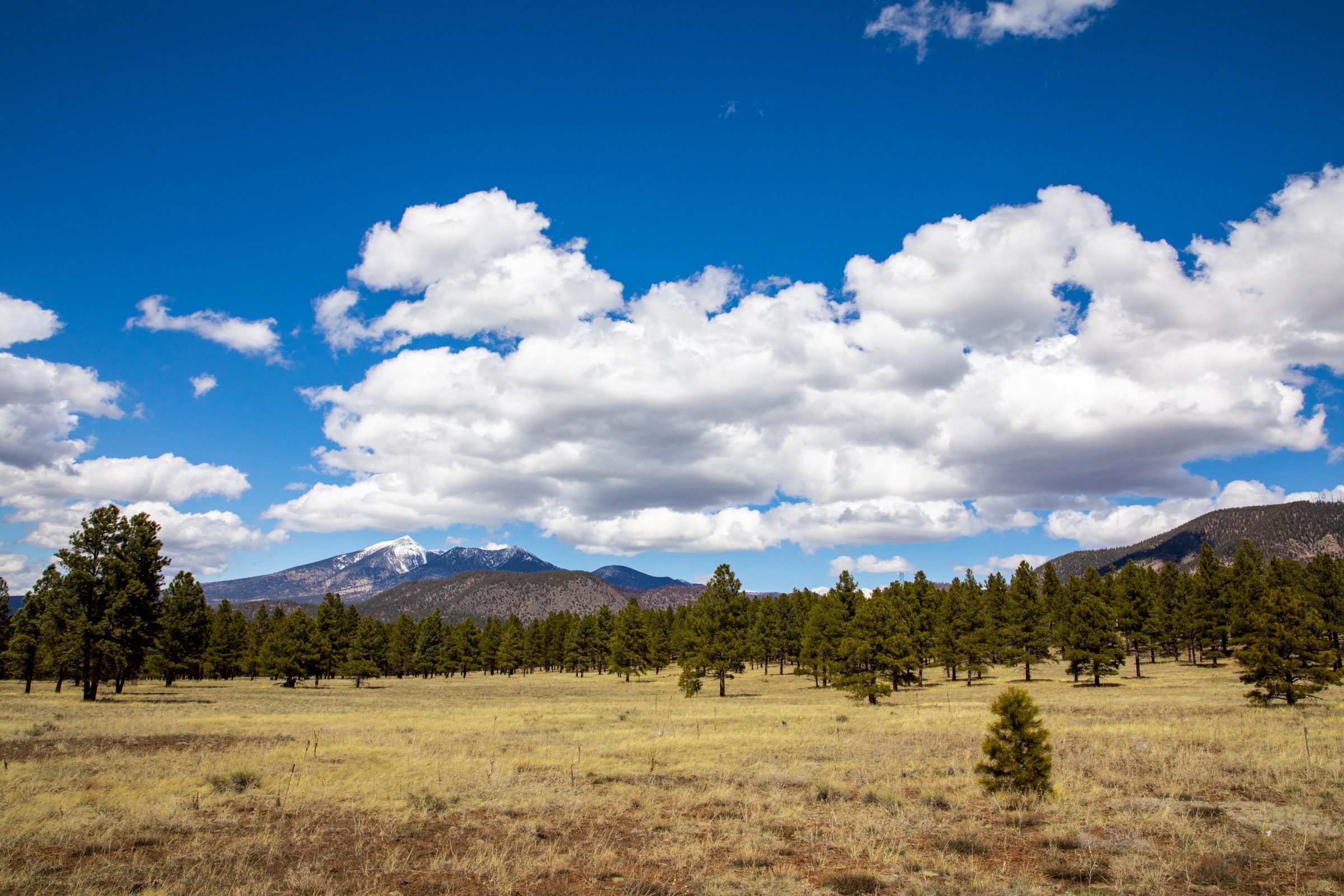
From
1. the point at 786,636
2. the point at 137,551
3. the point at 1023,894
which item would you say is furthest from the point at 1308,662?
the point at 137,551

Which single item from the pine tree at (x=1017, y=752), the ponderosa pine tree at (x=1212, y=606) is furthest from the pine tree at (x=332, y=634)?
the ponderosa pine tree at (x=1212, y=606)

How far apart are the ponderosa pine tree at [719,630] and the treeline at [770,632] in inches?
5.4

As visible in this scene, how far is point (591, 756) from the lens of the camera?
935 inches

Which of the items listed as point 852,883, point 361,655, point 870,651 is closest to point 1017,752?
point 852,883

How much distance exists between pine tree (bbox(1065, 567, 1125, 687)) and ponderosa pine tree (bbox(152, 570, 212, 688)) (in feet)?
281

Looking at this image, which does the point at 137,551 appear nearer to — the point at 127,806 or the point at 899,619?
the point at 127,806

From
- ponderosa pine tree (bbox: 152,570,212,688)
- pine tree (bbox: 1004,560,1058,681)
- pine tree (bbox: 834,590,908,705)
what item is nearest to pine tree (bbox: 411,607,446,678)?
ponderosa pine tree (bbox: 152,570,212,688)

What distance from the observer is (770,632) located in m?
86.4

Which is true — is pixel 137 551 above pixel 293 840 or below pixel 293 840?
above

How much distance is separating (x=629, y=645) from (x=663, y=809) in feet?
229

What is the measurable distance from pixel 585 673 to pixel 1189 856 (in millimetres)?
98914

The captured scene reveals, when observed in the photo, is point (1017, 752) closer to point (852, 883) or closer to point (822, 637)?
point (852, 883)

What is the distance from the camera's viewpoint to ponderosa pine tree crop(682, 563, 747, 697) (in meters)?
55.1

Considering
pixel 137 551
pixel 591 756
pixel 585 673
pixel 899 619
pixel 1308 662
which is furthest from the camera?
pixel 585 673
